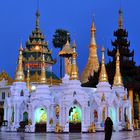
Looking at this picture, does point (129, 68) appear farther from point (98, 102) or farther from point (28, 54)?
point (28, 54)

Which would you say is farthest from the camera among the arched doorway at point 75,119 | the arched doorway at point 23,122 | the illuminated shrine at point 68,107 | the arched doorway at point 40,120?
the arched doorway at point 23,122

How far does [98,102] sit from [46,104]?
510cm

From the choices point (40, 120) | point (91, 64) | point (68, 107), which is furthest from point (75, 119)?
point (91, 64)

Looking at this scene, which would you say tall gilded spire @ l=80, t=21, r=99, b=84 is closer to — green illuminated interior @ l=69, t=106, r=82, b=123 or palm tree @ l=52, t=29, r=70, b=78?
palm tree @ l=52, t=29, r=70, b=78

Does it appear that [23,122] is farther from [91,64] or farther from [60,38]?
[60,38]

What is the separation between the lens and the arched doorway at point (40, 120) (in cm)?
3909

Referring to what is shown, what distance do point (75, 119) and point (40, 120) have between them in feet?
11.8

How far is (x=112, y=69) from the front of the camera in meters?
56.8

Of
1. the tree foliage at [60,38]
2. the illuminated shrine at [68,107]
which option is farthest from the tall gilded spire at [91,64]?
the illuminated shrine at [68,107]

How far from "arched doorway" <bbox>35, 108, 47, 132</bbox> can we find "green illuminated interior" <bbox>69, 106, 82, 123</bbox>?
2666 millimetres

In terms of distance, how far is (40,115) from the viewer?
39.4 metres

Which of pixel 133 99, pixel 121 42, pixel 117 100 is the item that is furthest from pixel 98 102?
pixel 121 42

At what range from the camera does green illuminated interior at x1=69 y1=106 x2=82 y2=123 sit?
125ft

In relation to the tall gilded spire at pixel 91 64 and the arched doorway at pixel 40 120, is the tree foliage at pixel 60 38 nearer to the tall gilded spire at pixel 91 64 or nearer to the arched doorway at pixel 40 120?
the tall gilded spire at pixel 91 64
